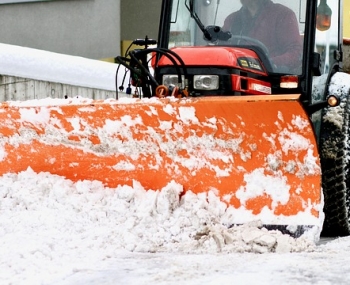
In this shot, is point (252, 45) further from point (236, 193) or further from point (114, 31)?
point (114, 31)

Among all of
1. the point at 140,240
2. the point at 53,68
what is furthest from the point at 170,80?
the point at 53,68

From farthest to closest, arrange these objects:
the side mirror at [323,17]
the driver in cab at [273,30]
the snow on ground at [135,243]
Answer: the side mirror at [323,17], the driver in cab at [273,30], the snow on ground at [135,243]

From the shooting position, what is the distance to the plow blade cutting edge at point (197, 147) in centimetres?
520

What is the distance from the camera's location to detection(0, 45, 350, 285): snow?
4.30m

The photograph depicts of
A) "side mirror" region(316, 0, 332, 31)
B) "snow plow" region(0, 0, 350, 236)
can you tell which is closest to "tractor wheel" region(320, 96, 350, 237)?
"snow plow" region(0, 0, 350, 236)

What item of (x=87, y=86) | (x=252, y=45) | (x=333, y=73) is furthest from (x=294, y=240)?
(x=87, y=86)

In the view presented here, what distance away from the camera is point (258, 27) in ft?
19.7

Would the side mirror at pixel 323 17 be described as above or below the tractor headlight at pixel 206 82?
above

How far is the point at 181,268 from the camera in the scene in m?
4.44

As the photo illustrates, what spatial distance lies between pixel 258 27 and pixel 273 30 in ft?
0.37

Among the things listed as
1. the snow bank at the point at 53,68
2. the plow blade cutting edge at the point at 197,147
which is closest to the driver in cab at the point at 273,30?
the plow blade cutting edge at the point at 197,147

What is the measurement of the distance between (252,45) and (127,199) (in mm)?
1512

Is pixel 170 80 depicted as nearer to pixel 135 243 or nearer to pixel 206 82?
pixel 206 82

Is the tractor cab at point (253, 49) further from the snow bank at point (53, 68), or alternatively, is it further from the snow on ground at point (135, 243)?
the snow bank at point (53, 68)
